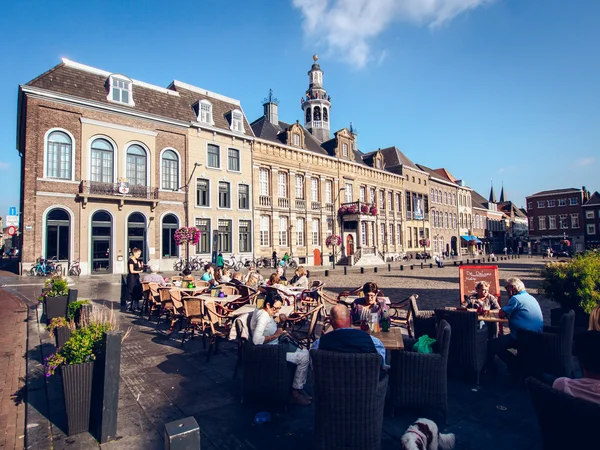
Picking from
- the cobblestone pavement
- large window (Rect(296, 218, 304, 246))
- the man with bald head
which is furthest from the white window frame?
the man with bald head

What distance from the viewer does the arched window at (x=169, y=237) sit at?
23.7 metres

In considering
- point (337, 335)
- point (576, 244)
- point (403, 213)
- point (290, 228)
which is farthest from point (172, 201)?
point (576, 244)

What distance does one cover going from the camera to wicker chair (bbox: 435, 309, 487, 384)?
461 cm

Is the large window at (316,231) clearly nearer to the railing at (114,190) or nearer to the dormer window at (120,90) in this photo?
the railing at (114,190)

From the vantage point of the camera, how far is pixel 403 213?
44.1m

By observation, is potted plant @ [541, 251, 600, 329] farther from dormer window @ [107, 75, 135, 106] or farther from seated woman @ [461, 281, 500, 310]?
dormer window @ [107, 75, 135, 106]

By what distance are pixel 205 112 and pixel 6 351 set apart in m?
22.8

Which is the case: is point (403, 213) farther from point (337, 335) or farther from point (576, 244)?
point (337, 335)

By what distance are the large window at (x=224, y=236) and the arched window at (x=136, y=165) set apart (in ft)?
21.0

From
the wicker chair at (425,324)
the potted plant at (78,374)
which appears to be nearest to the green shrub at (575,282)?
the wicker chair at (425,324)

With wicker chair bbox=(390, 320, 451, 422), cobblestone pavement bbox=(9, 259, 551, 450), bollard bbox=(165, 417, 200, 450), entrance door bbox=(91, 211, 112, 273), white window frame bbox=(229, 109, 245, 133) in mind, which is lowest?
cobblestone pavement bbox=(9, 259, 551, 450)

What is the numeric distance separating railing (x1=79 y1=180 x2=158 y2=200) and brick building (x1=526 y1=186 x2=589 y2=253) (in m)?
66.5

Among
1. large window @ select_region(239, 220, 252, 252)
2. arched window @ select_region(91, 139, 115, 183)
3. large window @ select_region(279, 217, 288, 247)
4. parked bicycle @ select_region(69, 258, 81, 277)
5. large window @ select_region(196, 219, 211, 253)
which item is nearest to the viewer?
parked bicycle @ select_region(69, 258, 81, 277)

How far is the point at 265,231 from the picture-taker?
29.5 metres
